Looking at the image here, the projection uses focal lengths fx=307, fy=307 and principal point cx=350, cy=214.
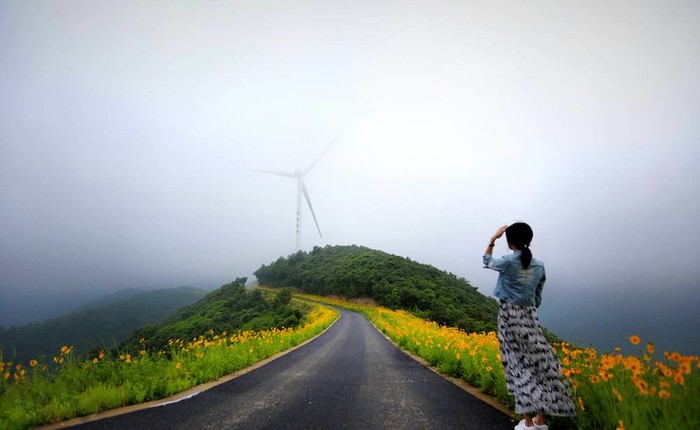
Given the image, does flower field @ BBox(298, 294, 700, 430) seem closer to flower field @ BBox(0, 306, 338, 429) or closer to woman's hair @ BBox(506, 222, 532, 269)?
woman's hair @ BBox(506, 222, 532, 269)

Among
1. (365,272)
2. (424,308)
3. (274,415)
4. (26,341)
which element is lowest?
(26,341)

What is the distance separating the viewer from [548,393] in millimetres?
3502

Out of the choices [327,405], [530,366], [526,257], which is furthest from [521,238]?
[327,405]

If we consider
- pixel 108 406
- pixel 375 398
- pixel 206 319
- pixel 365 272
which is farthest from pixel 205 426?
pixel 365 272

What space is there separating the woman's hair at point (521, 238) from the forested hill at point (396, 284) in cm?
2806

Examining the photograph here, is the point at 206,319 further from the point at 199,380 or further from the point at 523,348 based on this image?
the point at 523,348

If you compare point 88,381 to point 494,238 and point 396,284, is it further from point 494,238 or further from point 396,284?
point 396,284

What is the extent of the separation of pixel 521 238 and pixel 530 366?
1.53 metres

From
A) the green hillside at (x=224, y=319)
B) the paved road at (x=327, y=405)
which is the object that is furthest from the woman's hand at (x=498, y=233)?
the green hillside at (x=224, y=319)

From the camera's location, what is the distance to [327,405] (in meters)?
4.82

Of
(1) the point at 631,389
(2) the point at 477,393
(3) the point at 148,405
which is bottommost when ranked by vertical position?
(2) the point at 477,393

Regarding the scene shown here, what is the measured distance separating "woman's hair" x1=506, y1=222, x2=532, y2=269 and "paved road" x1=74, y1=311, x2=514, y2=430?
2.20 metres

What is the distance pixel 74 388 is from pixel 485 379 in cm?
691

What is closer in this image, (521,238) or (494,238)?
(521,238)
